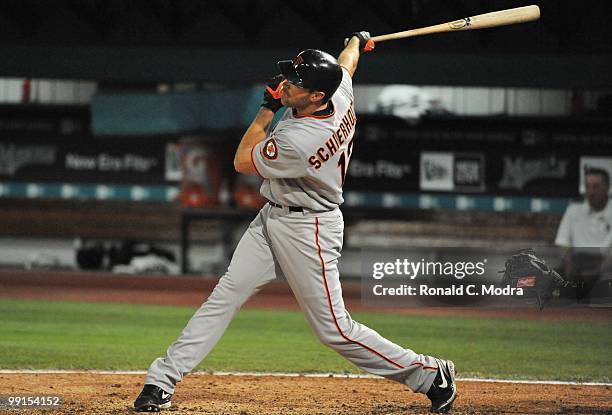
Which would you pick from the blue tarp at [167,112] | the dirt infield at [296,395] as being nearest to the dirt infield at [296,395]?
the dirt infield at [296,395]

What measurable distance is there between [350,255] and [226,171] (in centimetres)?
219

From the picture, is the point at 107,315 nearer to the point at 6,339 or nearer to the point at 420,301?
the point at 6,339

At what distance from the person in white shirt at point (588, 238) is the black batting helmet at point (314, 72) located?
19.3 ft

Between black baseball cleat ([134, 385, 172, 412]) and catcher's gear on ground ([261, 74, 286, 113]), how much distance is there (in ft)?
4.56

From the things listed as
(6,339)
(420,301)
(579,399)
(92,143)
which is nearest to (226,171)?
(92,143)

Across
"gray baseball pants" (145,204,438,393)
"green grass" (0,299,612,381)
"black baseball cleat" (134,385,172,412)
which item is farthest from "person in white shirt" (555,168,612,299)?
"black baseball cleat" (134,385,172,412)

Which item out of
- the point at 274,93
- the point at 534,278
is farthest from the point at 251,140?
the point at 534,278

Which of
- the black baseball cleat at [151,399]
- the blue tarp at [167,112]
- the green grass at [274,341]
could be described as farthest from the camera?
the blue tarp at [167,112]

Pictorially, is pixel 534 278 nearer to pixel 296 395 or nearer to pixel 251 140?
pixel 296 395

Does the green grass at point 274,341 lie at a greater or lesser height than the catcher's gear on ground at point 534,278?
lesser

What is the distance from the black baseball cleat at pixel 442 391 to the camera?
454cm

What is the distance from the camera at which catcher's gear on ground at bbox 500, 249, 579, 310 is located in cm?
873

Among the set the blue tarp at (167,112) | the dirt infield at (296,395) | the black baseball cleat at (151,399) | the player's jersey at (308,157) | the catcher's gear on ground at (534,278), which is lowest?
the dirt infield at (296,395)

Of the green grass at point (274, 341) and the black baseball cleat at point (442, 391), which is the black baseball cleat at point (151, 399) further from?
the green grass at point (274, 341)
